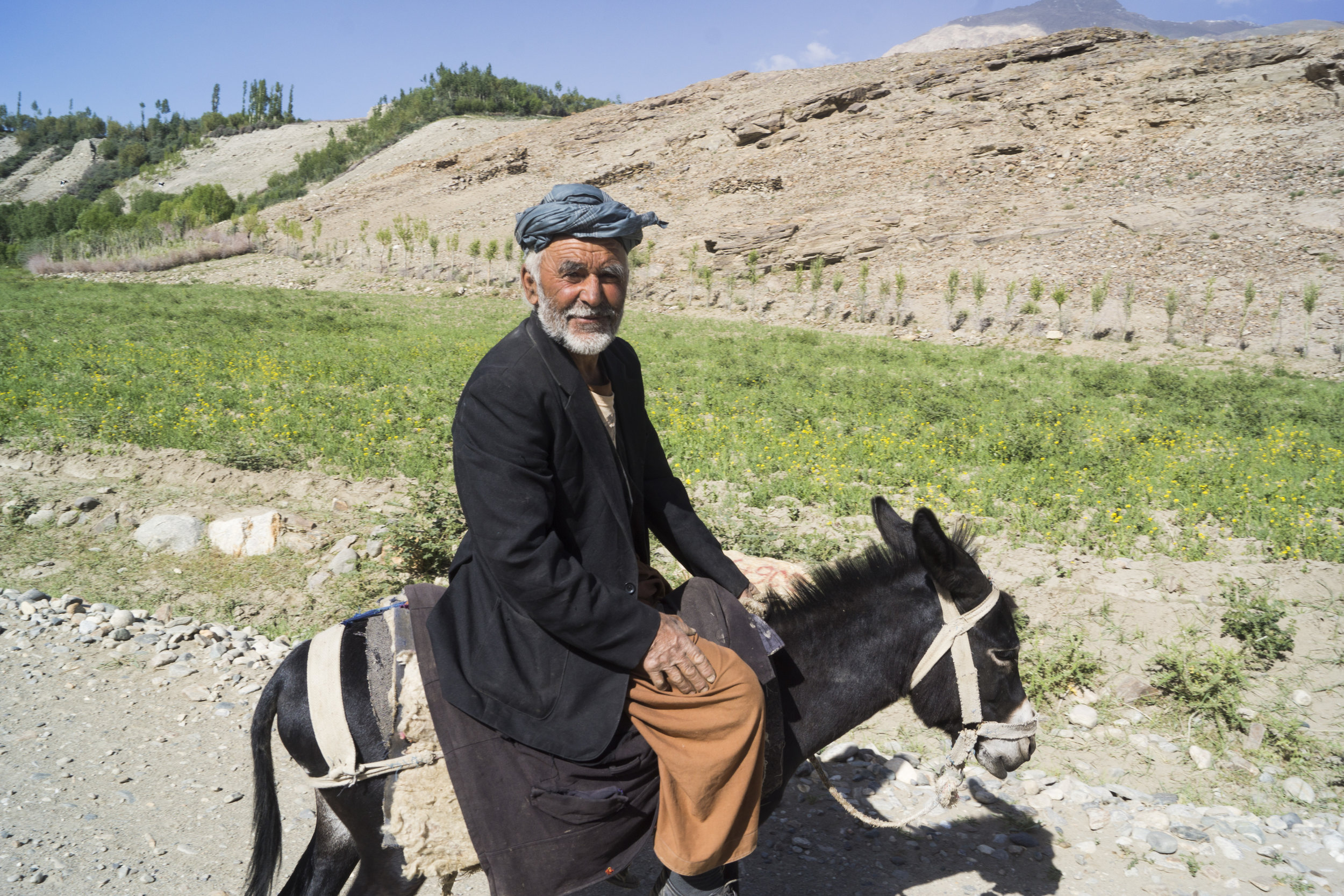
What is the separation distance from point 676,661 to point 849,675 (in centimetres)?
85

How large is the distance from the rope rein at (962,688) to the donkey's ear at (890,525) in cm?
23

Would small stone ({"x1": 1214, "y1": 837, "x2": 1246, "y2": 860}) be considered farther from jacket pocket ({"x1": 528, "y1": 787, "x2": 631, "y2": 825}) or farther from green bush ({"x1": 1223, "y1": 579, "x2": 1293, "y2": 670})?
jacket pocket ({"x1": 528, "y1": 787, "x2": 631, "y2": 825})

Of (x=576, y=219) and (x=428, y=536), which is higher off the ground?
(x=576, y=219)

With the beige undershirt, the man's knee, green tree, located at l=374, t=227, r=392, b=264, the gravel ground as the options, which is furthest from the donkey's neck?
green tree, located at l=374, t=227, r=392, b=264

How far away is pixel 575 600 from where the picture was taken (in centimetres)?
207

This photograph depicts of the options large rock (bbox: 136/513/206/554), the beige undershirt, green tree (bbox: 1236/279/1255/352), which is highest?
green tree (bbox: 1236/279/1255/352)

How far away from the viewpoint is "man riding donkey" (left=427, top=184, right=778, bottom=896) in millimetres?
2094

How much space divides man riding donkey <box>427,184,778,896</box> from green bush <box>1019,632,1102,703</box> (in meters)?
3.51

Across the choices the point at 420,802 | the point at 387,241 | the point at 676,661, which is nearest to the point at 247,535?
the point at 420,802

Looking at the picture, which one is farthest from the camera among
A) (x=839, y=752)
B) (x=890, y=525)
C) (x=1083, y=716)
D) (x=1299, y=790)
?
(x=1083, y=716)

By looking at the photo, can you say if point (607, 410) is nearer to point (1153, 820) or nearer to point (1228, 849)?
point (1153, 820)

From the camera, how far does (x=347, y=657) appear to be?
245 centimetres

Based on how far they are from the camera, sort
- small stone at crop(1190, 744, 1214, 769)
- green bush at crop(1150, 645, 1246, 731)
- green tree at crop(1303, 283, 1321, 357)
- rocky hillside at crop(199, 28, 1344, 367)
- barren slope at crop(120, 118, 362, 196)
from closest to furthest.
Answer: small stone at crop(1190, 744, 1214, 769)
green bush at crop(1150, 645, 1246, 731)
green tree at crop(1303, 283, 1321, 357)
rocky hillside at crop(199, 28, 1344, 367)
barren slope at crop(120, 118, 362, 196)

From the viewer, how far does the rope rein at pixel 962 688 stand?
273 cm
